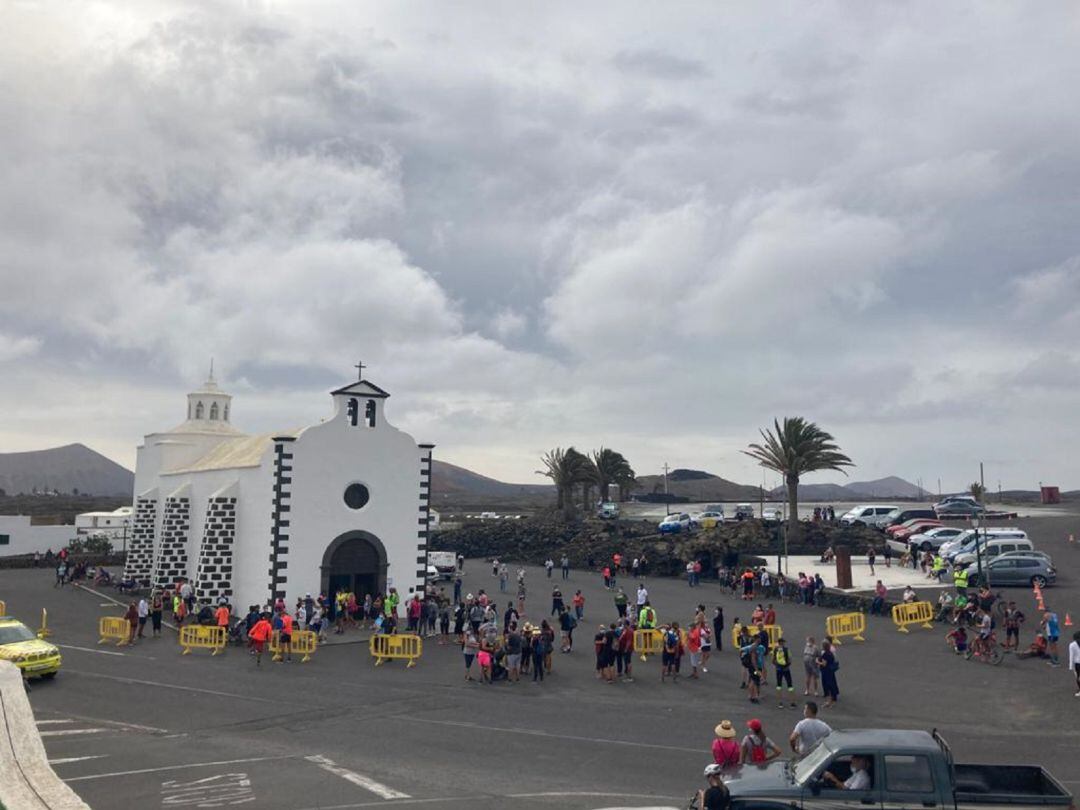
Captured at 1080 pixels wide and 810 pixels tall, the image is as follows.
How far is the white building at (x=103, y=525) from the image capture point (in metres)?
60.9

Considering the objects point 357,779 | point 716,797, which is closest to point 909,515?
point 357,779

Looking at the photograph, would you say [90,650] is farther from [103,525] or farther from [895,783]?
[103,525]

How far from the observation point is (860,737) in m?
10.4

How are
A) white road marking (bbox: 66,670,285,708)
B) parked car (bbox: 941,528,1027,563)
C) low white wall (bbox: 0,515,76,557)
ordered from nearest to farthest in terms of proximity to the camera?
1. white road marking (bbox: 66,670,285,708)
2. parked car (bbox: 941,528,1027,563)
3. low white wall (bbox: 0,515,76,557)

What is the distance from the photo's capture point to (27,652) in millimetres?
21516

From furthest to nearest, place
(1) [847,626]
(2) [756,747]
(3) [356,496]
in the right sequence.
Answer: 1. (3) [356,496]
2. (1) [847,626]
3. (2) [756,747]

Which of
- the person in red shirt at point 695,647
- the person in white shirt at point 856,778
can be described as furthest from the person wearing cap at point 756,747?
the person in red shirt at point 695,647

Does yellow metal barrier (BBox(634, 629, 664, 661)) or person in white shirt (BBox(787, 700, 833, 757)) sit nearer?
person in white shirt (BBox(787, 700, 833, 757))

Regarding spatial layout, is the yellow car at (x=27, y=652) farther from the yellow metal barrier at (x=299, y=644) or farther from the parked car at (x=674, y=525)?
the parked car at (x=674, y=525)

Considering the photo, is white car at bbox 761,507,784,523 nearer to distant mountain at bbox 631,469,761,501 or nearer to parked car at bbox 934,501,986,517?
parked car at bbox 934,501,986,517

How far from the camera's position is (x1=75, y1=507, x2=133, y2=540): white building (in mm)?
60888

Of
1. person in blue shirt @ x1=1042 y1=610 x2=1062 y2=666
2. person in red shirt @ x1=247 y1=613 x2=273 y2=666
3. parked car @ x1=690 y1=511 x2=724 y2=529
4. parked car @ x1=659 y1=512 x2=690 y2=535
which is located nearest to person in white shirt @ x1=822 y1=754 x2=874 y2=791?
person in blue shirt @ x1=1042 y1=610 x2=1062 y2=666

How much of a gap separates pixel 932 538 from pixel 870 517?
10.8m

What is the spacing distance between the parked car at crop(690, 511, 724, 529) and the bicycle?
2751 centimetres
